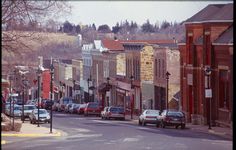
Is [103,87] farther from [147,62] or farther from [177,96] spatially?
[147,62]

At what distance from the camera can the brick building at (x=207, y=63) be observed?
35781mm

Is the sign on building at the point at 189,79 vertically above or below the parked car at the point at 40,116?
above

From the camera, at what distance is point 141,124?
133 ft

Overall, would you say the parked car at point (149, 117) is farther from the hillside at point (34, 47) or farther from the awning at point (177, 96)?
the hillside at point (34, 47)

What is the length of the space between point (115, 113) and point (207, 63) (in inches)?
277

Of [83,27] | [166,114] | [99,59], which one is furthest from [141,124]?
[83,27]

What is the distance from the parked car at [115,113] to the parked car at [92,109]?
138 cm

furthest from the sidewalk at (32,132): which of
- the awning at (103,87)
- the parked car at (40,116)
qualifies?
the awning at (103,87)

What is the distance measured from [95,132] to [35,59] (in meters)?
5.71

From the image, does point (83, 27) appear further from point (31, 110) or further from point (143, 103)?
point (143, 103)

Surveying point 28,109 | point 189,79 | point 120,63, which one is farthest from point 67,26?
point 120,63

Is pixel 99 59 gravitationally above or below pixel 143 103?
above

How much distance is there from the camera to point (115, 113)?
42.8 m

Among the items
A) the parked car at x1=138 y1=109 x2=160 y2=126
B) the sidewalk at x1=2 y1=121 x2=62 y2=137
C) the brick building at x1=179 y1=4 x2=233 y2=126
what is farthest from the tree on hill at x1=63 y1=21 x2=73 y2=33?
the parked car at x1=138 y1=109 x2=160 y2=126
